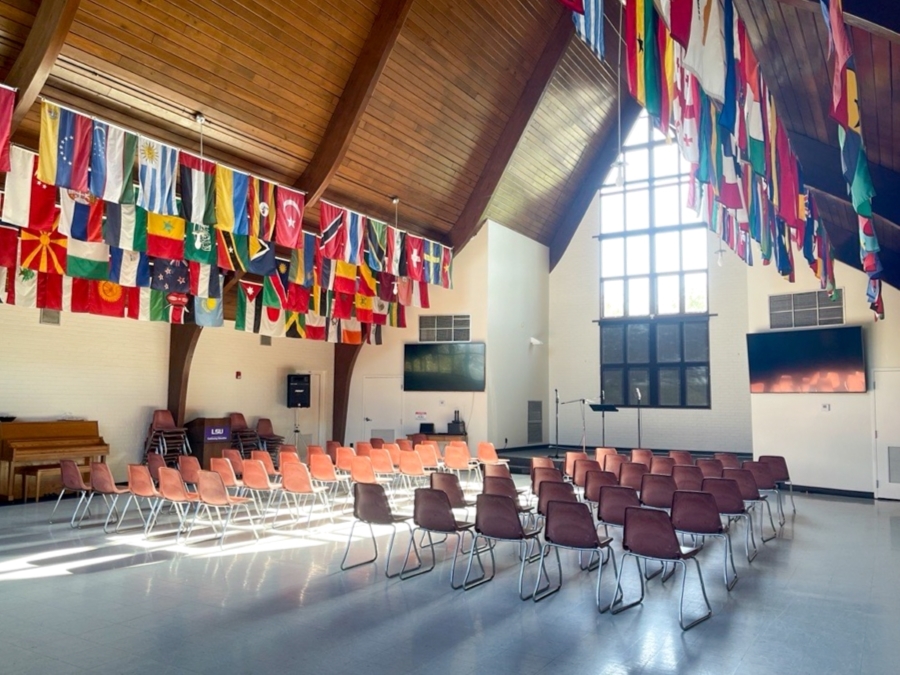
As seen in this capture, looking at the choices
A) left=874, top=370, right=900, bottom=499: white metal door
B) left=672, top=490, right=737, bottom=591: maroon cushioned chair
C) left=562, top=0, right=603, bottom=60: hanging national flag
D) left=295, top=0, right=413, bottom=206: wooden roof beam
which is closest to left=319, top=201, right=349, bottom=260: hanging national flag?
left=295, top=0, right=413, bottom=206: wooden roof beam

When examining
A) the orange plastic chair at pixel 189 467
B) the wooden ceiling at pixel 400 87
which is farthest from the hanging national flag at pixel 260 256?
the orange plastic chair at pixel 189 467

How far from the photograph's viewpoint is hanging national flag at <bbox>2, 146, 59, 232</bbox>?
766 centimetres

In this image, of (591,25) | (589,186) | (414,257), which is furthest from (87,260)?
(589,186)

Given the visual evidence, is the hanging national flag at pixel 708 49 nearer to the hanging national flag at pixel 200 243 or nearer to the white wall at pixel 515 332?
the hanging national flag at pixel 200 243

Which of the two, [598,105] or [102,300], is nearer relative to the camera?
[102,300]

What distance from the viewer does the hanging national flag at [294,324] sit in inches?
524

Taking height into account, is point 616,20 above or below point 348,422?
above

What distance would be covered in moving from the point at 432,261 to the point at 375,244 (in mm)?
1970

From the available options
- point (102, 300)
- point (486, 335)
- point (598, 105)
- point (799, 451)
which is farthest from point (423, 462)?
point (598, 105)

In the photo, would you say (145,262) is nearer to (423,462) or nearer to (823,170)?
(423,462)

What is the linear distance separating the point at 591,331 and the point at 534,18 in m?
8.37

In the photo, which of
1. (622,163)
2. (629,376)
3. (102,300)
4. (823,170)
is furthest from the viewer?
(629,376)

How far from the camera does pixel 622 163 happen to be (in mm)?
7309

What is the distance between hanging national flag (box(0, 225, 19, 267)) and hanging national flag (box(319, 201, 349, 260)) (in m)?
4.55
